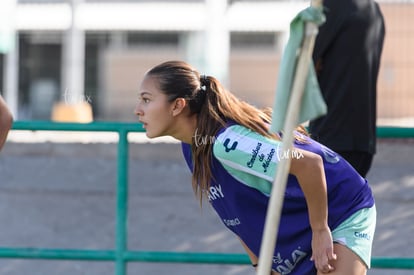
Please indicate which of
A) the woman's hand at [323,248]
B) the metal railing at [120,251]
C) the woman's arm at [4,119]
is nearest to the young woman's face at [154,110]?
the woman's arm at [4,119]

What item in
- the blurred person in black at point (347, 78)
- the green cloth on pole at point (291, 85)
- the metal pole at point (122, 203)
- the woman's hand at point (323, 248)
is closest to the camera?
the green cloth on pole at point (291, 85)

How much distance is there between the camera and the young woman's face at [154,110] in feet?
10.8

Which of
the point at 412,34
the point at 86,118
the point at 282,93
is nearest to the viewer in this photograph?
the point at 282,93

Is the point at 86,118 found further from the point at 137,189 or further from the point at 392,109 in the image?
the point at 137,189

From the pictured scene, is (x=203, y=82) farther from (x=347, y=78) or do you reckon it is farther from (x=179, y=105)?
(x=347, y=78)

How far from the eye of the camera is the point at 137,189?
5.77m

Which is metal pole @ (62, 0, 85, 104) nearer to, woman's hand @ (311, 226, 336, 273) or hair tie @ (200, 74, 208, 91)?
hair tie @ (200, 74, 208, 91)

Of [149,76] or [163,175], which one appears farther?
[163,175]

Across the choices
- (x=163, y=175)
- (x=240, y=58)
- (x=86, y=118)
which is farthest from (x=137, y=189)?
(x=240, y=58)

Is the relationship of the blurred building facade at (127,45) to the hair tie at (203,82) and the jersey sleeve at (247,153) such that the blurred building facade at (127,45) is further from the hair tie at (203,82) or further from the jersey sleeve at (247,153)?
the jersey sleeve at (247,153)

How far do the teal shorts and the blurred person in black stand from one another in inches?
44.5

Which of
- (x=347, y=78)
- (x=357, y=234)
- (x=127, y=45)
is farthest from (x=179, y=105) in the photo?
(x=127, y=45)

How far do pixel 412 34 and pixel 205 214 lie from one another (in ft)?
25.4

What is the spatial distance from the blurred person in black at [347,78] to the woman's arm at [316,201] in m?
1.29
